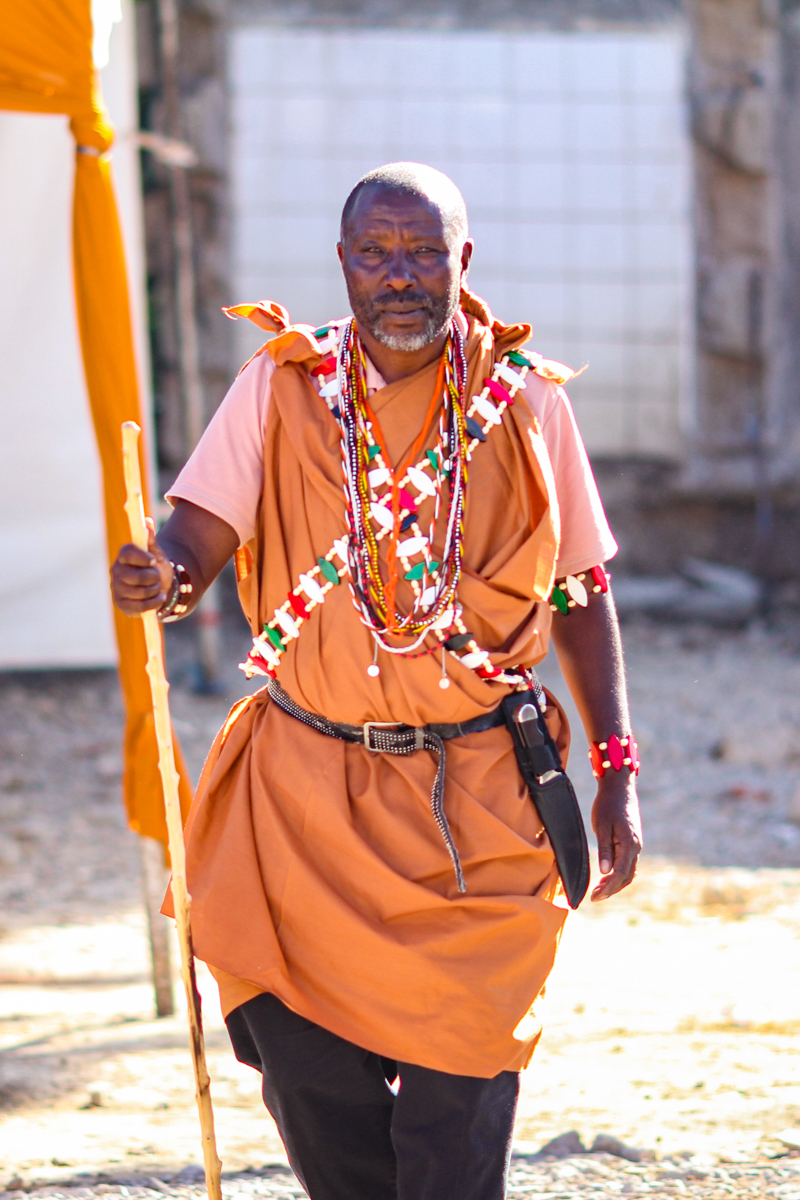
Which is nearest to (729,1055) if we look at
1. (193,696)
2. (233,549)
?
(233,549)

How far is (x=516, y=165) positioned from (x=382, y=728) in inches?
284

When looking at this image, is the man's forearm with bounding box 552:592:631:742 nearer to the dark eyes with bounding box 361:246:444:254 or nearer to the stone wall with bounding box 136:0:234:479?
the dark eyes with bounding box 361:246:444:254

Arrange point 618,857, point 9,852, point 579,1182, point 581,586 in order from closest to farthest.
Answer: point 618,857
point 581,586
point 579,1182
point 9,852

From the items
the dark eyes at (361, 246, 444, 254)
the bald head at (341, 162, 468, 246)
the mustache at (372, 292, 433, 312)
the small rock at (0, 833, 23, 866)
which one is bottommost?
the small rock at (0, 833, 23, 866)

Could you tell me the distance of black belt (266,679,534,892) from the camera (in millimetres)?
2445

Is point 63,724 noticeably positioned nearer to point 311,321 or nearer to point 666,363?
point 311,321

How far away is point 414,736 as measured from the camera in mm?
2506

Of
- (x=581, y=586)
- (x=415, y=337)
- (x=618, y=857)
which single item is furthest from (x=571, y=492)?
(x=618, y=857)

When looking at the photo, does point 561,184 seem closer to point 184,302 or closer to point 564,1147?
point 184,302

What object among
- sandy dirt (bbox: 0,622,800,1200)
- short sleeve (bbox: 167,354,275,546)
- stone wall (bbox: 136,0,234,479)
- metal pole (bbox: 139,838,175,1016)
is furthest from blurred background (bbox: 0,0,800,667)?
short sleeve (bbox: 167,354,275,546)

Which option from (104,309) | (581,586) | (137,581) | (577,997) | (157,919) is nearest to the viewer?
(137,581)

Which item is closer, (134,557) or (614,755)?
(134,557)

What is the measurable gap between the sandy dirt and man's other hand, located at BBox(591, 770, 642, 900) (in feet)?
0.88

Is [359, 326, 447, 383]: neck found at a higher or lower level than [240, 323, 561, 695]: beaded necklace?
higher
